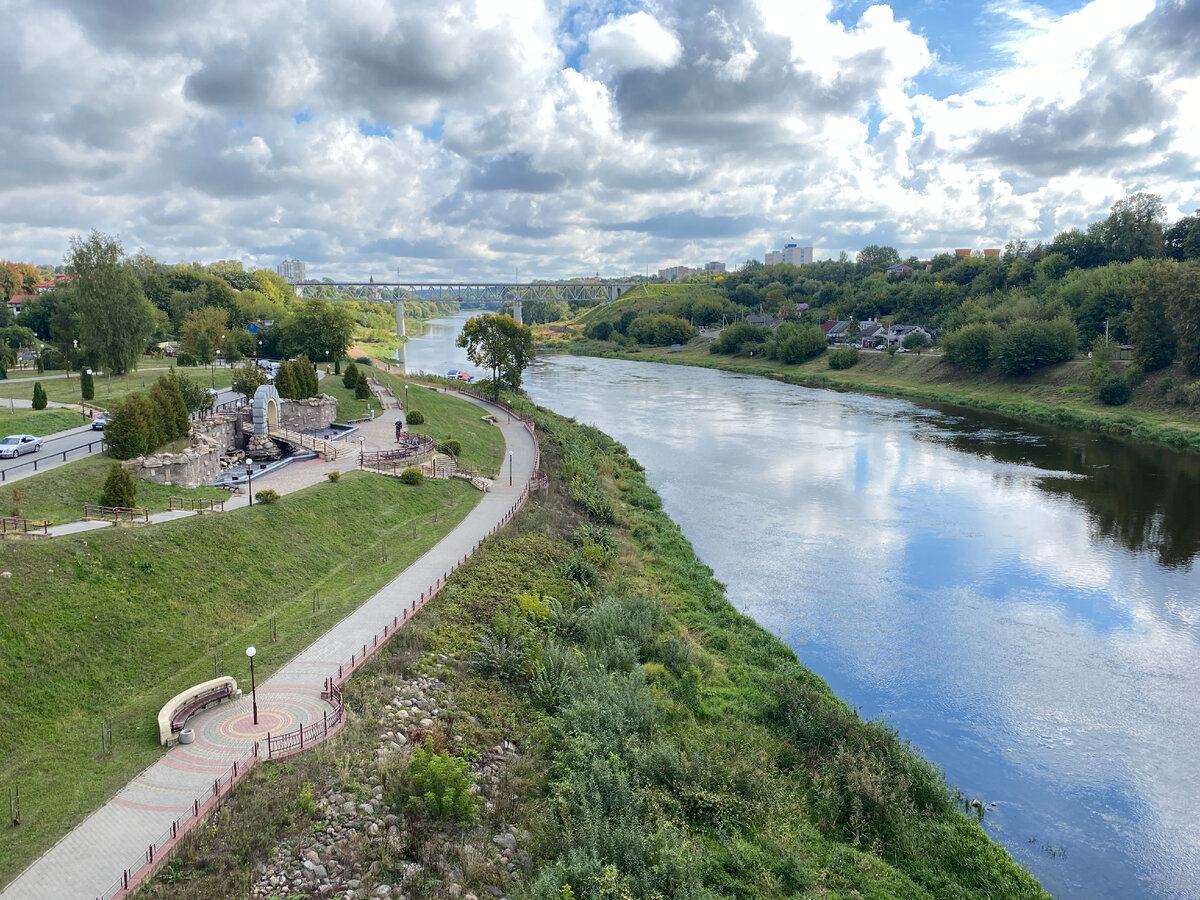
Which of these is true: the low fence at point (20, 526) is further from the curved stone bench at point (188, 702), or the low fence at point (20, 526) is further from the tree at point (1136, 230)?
the tree at point (1136, 230)

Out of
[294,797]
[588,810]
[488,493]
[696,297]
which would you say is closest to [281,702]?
[294,797]

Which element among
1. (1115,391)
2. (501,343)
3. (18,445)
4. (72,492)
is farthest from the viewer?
(1115,391)

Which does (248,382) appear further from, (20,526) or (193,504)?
(20,526)

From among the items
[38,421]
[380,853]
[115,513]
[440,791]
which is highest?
[38,421]

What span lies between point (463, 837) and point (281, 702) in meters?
4.91

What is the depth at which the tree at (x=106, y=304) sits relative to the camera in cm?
4297

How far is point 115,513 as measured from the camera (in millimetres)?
21047

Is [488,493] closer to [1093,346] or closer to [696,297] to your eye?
[1093,346]

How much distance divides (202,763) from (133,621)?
19.1 feet

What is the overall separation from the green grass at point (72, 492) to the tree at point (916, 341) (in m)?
85.6

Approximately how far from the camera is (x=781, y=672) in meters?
20.5

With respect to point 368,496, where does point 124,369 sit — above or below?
above

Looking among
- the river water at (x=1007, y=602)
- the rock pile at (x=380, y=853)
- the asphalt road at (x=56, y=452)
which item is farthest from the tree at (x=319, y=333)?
the rock pile at (x=380, y=853)

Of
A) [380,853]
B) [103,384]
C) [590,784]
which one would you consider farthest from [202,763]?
[103,384]
